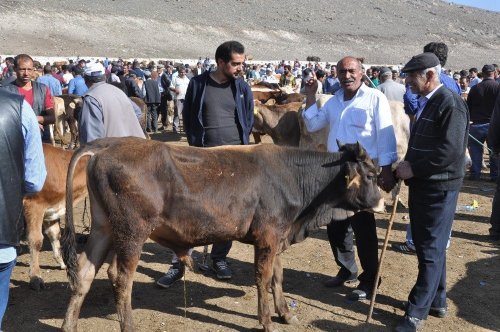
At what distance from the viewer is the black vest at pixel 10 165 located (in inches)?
132

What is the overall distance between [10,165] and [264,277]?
2.39 meters

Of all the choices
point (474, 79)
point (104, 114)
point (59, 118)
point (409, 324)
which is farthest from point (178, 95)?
point (409, 324)

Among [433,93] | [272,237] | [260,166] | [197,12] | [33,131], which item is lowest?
[272,237]

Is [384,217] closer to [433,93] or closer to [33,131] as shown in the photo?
[433,93]

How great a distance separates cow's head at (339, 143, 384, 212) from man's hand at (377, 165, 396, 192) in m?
0.11

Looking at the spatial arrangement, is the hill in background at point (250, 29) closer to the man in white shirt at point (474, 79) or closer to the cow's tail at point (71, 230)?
the man in white shirt at point (474, 79)

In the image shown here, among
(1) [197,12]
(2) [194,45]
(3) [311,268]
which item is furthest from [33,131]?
(1) [197,12]

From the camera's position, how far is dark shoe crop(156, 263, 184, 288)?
5992 mm

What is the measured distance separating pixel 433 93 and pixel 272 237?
186 cm

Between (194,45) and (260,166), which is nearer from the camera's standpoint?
(260,166)

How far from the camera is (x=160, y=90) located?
19422 millimetres

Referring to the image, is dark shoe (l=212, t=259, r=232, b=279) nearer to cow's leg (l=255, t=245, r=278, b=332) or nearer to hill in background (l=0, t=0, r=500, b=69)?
cow's leg (l=255, t=245, r=278, b=332)

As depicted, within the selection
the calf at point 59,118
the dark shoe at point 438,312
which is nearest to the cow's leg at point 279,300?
the dark shoe at point 438,312

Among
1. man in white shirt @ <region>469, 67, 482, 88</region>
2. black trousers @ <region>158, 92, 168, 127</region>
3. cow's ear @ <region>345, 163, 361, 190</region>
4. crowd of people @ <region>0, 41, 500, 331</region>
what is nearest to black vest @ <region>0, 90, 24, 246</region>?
crowd of people @ <region>0, 41, 500, 331</region>
